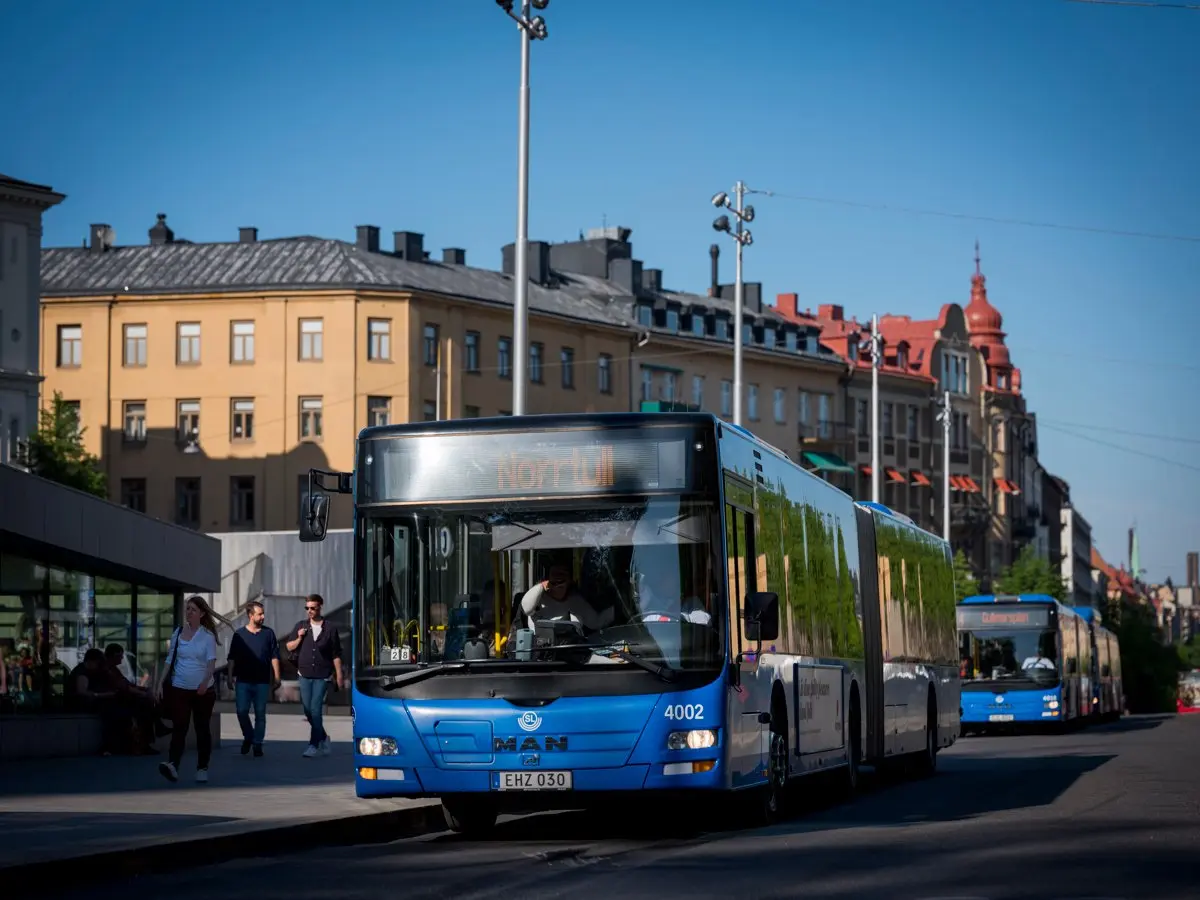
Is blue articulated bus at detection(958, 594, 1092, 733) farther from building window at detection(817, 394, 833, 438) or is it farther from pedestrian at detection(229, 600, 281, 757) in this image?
building window at detection(817, 394, 833, 438)

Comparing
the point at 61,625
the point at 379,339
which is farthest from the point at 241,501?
the point at 61,625

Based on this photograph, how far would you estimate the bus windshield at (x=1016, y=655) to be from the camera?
47.7 meters

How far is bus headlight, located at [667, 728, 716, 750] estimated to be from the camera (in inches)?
623

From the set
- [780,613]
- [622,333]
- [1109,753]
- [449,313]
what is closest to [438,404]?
[449,313]

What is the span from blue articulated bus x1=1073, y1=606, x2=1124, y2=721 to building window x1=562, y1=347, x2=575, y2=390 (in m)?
23.4

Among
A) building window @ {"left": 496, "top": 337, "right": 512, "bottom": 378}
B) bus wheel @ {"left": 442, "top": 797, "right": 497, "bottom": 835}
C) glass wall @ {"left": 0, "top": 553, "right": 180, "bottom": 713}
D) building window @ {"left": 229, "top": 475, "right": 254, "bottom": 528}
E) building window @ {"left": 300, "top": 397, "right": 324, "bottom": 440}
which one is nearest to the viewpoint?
bus wheel @ {"left": 442, "top": 797, "right": 497, "bottom": 835}

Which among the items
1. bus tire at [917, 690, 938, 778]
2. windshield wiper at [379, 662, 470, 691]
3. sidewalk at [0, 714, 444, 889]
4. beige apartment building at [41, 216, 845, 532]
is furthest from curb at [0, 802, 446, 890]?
beige apartment building at [41, 216, 845, 532]

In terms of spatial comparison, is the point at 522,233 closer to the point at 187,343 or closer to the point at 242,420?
the point at 242,420

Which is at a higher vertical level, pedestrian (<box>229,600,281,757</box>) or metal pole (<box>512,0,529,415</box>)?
metal pole (<box>512,0,529,415</box>)

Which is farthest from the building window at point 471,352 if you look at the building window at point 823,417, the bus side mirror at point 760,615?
the bus side mirror at point 760,615

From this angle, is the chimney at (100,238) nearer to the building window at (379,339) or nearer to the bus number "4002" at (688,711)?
the building window at (379,339)

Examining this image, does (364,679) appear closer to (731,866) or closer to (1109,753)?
(731,866)

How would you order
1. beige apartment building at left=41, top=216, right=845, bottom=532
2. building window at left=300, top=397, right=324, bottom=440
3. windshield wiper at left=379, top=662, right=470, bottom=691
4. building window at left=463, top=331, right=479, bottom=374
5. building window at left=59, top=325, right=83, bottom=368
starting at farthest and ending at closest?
building window at left=59, top=325, right=83, bottom=368 → building window at left=463, top=331, right=479, bottom=374 → building window at left=300, top=397, right=324, bottom=440 → beige apartment building at left=41, top=216, right=845, bottom=532 → windshield wiper at left=379, top=662, right=470, bottom=691

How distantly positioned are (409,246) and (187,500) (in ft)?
42.0
